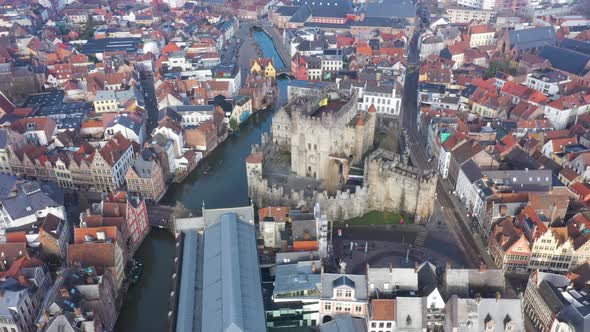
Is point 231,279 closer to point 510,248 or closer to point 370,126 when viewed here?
point 510,248

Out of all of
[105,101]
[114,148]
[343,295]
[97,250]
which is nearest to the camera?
[343,295]

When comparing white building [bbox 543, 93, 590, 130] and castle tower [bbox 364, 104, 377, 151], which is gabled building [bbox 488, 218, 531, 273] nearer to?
castle tower [bbox 364, 104, 377, 151]

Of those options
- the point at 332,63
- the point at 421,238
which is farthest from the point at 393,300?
the point at 332,63

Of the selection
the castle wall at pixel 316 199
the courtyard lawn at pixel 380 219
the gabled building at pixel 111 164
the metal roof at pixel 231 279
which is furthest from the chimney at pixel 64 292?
the courtyard lawn at pixel 380 219

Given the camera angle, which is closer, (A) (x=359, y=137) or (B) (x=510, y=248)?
(B) (x=510, y=248)

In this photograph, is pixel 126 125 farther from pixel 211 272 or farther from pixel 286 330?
pixel 286 330

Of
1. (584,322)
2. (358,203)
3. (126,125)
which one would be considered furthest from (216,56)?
(584,322)
